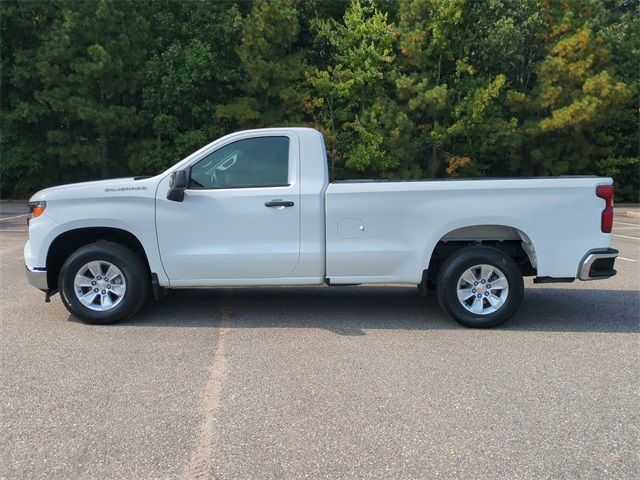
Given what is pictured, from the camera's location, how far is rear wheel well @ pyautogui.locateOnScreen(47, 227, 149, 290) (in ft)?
20.4

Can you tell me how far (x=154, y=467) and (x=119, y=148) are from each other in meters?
25.3

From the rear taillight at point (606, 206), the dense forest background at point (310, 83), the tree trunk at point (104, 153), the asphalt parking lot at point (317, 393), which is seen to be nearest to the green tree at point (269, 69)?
the dense forest background at point (310, 83)

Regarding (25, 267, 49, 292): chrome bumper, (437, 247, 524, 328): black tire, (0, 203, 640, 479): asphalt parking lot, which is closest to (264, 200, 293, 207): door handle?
(0, 203, 640, 479): asphalt parking lot

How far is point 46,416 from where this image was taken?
389 cm

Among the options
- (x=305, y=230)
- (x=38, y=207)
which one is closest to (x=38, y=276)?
(x=38, y=207)

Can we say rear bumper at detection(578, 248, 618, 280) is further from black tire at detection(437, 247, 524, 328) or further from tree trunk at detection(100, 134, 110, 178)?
tree trunk at detection(100, 134, 110, 178)

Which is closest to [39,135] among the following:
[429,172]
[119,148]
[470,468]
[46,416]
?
[119,148]

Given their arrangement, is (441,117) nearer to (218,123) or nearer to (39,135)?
(218,123)

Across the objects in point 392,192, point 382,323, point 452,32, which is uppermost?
point 452,32

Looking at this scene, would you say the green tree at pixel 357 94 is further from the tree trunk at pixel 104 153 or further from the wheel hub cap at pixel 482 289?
the wheel hub cap at pixel 482 289

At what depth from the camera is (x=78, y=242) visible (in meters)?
6.42

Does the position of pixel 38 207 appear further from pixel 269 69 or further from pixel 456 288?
pixel 269 69

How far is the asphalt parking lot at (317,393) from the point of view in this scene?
334 cm

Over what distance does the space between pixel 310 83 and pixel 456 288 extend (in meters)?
21.0
